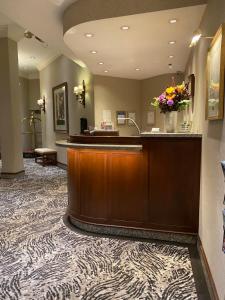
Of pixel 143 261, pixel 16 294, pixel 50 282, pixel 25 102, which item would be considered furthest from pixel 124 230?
pixel 25 102

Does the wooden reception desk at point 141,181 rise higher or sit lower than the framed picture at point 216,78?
lower

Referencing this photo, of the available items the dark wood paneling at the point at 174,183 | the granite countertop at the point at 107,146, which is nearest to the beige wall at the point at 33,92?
the granite countertop at the point at 107,146

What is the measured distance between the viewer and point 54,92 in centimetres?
827

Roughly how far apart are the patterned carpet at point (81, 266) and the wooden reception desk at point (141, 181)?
0.95 ft

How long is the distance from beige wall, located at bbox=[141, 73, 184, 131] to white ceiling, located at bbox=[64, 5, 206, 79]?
67 centimetres

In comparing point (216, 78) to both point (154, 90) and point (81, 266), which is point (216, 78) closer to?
point (81, 266)

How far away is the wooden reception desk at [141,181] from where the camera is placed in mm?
2838

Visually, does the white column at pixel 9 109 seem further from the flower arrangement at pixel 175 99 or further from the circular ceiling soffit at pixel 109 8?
the flower arrangement at pixel 175 99

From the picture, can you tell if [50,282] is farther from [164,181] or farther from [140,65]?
[140,65]

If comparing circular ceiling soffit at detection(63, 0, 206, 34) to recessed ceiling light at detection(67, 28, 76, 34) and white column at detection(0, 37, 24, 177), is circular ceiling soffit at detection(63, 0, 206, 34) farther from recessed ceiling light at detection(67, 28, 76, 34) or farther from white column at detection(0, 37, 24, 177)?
white column at detection(0, 37, 24, 177)

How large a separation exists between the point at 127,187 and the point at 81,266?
3.45ft

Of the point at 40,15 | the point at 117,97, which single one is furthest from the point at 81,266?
the point at 117,97

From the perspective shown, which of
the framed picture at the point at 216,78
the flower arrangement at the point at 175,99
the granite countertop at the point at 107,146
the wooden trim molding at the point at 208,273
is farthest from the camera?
the flower arrangement at the point at 175,99

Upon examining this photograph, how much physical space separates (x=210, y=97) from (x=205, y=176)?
85 centimetres
